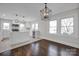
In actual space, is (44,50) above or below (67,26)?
below

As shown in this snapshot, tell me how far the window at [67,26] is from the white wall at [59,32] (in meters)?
0.06

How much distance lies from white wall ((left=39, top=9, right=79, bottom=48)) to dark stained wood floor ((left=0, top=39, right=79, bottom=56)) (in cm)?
10

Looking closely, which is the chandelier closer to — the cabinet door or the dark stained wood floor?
the dark stained wood floor

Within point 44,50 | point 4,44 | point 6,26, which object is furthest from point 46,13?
point 4,44

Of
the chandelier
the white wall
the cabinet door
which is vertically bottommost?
the cabinet door

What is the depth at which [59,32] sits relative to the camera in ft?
5.49

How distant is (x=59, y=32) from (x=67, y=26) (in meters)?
0.20

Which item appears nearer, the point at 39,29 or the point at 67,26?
A: the point at 67,26

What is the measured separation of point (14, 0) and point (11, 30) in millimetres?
621

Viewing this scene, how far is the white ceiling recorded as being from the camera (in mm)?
1591

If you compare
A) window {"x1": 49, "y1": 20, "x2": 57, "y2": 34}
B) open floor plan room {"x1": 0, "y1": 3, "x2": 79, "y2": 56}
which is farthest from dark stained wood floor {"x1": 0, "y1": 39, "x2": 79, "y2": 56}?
window {"x1": 49, "y1": 20, "x2": 57, "y2": 34}

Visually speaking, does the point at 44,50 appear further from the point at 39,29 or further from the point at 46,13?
the point at 46,13

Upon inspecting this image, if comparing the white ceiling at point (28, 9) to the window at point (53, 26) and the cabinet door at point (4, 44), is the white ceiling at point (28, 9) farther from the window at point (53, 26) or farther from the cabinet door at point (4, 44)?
the cabinet door at point (4, 44)

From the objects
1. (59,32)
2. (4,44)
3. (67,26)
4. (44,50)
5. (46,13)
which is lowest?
(44,50)
